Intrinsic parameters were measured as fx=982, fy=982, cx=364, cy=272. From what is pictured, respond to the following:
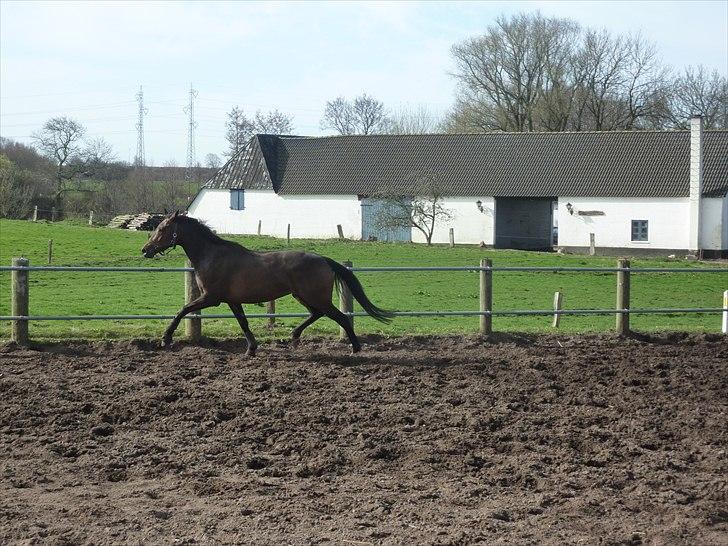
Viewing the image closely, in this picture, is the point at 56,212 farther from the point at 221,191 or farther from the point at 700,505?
the point at 700,505

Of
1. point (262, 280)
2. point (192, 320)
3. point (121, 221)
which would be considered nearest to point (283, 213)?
Answer: point (121, 221)

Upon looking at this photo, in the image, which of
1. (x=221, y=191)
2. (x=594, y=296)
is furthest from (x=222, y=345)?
(x=221, y=191)

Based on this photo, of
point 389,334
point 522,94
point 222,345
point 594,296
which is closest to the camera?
point 222,345

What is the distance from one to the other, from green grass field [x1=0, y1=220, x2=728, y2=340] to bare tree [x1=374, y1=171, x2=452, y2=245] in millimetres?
10032

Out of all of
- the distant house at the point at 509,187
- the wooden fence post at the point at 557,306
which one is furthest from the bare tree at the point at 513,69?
the wooden fence post at the point at 557,306

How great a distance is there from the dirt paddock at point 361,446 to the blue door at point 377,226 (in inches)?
1359

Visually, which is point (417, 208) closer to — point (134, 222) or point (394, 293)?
point (134, 222)

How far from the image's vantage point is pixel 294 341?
12.9 m

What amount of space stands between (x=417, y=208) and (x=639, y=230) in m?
10.0

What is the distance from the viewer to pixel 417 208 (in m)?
45.8

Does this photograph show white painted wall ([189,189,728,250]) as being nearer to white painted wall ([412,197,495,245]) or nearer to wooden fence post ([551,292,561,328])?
white painted wall ([412,197,495,245])

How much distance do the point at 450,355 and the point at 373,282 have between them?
1184 cm

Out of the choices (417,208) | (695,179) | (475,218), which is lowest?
(475,218)

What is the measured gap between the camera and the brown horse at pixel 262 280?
12.3 metres
